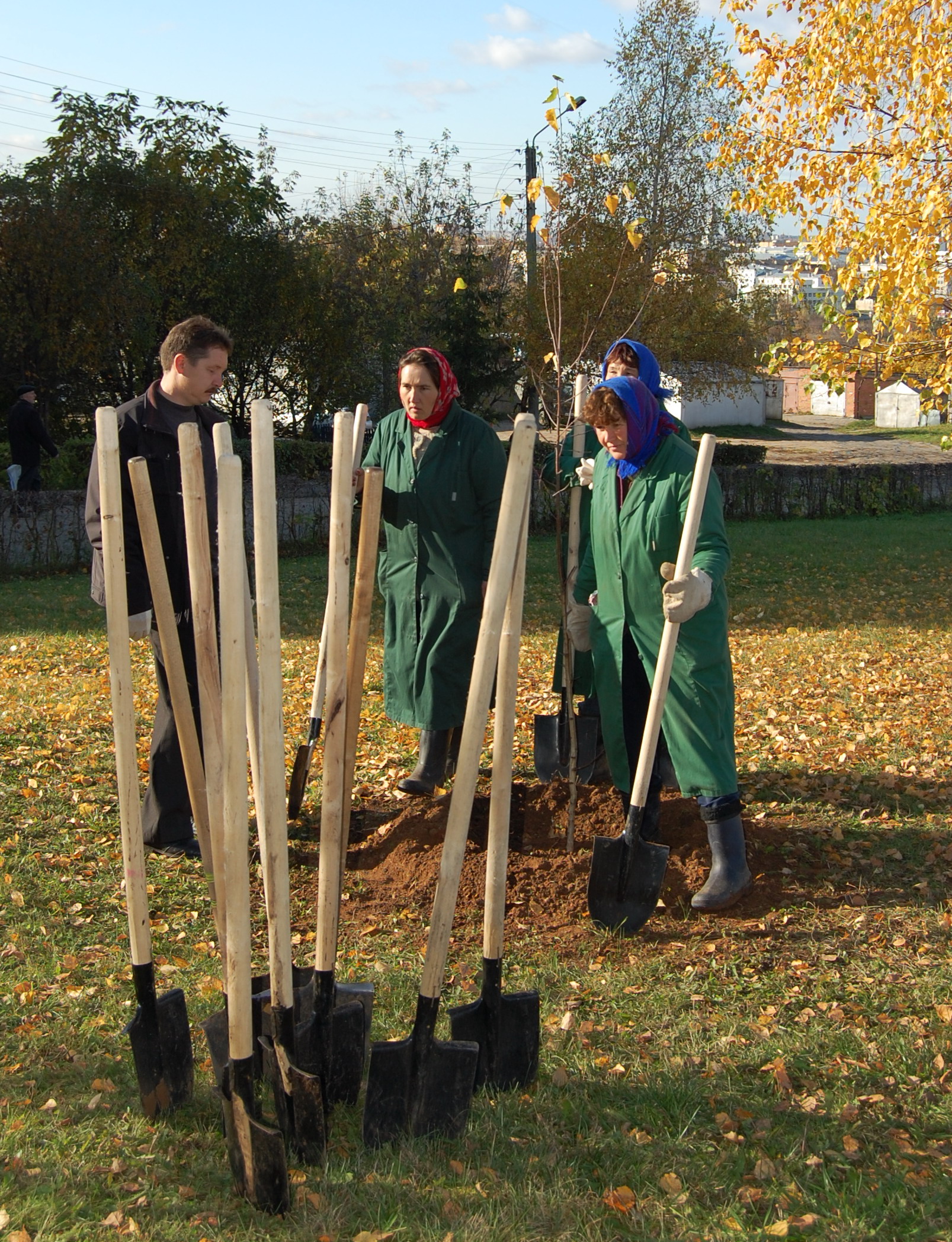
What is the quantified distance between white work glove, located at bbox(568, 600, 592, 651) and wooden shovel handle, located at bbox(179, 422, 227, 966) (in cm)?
217

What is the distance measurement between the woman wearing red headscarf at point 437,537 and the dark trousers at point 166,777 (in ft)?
2.66

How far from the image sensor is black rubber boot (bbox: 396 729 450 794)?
4926 mm

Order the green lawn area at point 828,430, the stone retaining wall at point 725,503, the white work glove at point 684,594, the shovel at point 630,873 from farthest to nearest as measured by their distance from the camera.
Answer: the green lawn area at point 828,430 < the stone retaining wall at point 725,503 < the shovel at point 630,873 < the white work glove at point 684,594

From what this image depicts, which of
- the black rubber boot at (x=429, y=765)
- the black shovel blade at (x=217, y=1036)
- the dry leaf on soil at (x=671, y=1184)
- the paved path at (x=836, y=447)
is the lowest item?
the dry leaf on soil at (x=671, y=1184)

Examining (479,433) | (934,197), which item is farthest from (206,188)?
(479,433)

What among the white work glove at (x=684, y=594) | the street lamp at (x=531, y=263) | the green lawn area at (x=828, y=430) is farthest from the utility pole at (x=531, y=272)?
the green lawn area at (x=828, y=430)

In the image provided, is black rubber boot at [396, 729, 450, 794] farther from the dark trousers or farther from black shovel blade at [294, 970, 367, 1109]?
black shovel blade at [294, 970, 367, 1109]

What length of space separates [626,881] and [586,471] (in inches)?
59.7

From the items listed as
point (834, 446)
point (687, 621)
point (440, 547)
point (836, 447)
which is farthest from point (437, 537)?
point (834, 446)

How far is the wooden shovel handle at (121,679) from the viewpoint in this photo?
2.57 m

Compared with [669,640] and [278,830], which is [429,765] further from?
[278,830]

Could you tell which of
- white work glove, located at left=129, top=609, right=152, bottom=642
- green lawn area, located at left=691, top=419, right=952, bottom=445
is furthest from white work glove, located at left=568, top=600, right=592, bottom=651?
green lawn area, located at left=691, top=419, right=952, bottom=445

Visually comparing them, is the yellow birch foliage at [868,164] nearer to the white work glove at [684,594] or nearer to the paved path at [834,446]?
the white work glove at [684,594]

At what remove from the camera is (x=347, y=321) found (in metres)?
20.5
